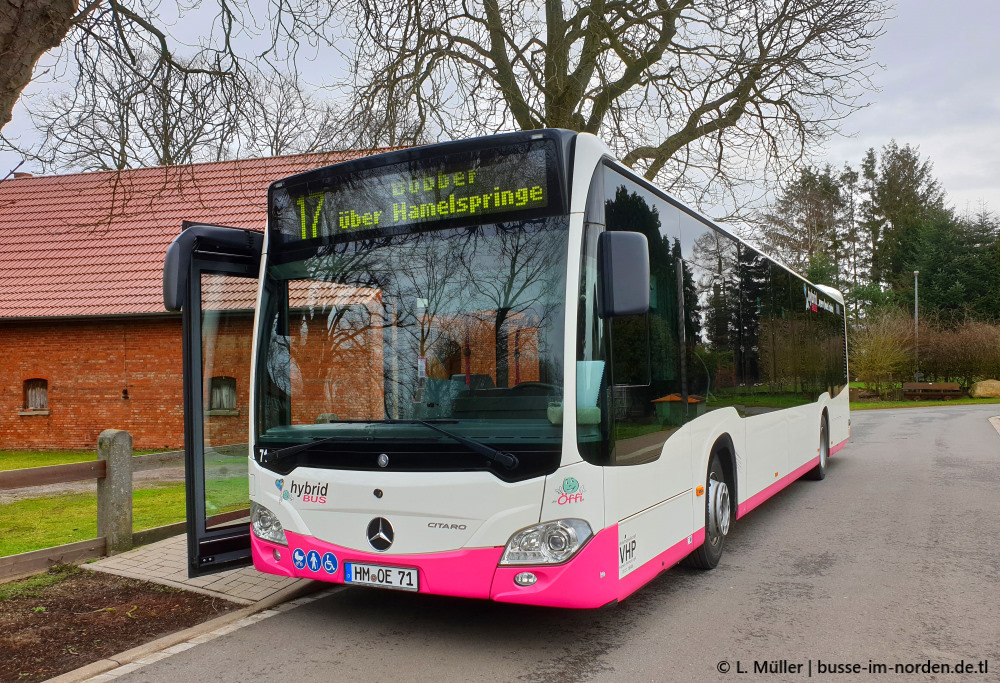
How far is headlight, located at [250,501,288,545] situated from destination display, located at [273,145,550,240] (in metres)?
1.77

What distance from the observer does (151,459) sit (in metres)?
7.87

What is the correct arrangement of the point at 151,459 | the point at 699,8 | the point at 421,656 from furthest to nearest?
the point at 699,8 < the point at 151,459 < the point at 421,656

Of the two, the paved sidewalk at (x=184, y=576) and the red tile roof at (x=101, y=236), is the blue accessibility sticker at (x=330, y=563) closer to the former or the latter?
the paved sidewalk at (x=184, y=576)

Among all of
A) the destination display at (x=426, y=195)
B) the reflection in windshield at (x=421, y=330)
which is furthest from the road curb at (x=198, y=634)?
the destination display at (x=426, y=195)

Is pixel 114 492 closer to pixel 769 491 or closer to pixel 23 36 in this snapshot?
pixel 23 36

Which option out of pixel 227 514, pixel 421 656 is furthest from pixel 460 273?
pixel 227 514

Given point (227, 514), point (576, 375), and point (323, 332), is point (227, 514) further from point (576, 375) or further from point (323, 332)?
point (576, 375)

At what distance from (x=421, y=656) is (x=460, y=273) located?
2185 millimetres

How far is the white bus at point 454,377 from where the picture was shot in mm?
4285

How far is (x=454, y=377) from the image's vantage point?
4621mm

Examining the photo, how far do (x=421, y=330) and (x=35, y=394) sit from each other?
17.2 meters

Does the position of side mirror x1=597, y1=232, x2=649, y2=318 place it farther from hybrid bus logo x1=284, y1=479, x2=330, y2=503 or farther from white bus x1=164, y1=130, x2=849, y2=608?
hybrid bus logo x1=284, y1=479, x2=330, y2=503

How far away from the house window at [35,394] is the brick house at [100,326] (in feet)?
0.08

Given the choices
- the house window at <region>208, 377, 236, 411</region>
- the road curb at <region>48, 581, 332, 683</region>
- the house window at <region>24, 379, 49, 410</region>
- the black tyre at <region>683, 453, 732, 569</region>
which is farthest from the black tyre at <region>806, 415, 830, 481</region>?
the house window at <region>24, 379, 49, 410</region>
